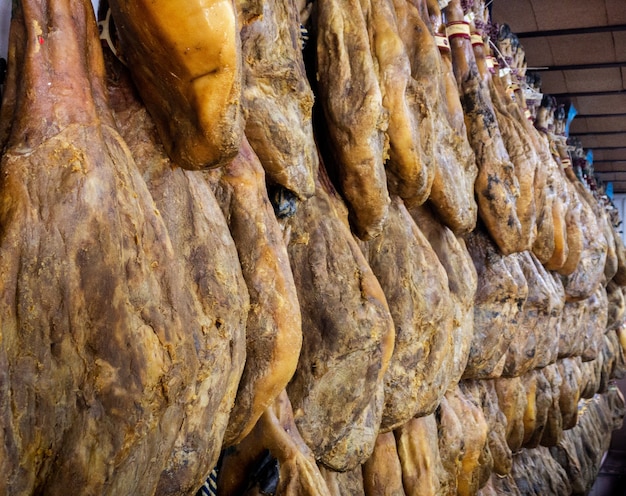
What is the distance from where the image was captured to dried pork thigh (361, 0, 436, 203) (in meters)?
2.16

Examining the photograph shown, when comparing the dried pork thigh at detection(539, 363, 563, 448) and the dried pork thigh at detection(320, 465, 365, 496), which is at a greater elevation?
the dried pork thigh at detection(320, 465, 365, 496)

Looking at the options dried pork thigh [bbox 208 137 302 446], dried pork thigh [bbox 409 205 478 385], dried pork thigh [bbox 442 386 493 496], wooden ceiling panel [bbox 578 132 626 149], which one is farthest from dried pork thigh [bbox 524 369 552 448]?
wooden ceiling panel [bbox 578 132 626 149]

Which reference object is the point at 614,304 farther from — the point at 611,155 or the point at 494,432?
the point at 494,432

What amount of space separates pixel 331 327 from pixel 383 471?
76 centimetres

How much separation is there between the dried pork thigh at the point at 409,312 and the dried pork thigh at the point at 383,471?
159 millimetres

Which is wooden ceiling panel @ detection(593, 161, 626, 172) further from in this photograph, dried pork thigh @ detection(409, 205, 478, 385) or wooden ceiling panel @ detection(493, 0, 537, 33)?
dried pork thigh @ detection(409, 205, 478, 385)

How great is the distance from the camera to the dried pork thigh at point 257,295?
63.6 inches

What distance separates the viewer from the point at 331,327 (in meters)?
1.93

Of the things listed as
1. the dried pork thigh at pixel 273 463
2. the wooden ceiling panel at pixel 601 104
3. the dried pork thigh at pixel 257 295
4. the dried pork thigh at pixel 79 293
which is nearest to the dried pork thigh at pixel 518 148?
the dried pork thigh at pixel 273 463

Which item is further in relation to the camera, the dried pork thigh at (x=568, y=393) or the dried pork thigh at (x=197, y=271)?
the dried pork thigh at (x=568, y=393)

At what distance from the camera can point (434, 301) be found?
2396 mm

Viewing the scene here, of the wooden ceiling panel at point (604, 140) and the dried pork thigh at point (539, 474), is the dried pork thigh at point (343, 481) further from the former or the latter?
the wooden ceiling panel at point (604, 140)

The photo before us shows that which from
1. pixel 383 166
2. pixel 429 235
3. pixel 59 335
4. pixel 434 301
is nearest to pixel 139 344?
pixel 59 335

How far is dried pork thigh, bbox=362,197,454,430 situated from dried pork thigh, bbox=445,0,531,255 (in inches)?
31.2
